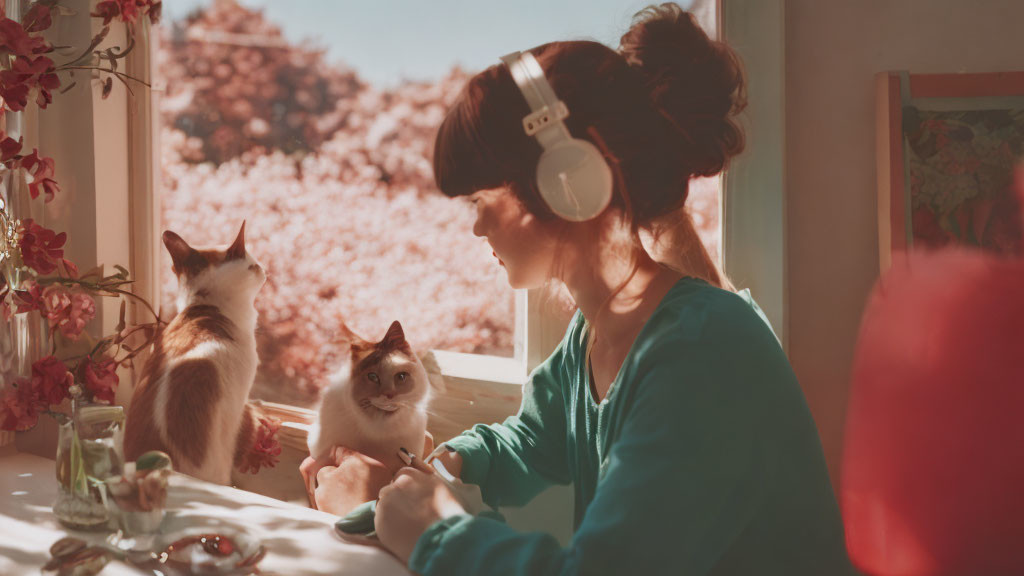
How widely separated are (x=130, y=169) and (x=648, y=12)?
106cm

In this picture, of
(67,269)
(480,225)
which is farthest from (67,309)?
(480,225)

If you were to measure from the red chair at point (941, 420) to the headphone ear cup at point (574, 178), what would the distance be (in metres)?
0.34

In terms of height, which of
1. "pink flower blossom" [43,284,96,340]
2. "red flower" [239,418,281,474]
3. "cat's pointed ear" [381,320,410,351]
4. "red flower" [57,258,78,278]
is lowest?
"red flower" [239,418,281,474]

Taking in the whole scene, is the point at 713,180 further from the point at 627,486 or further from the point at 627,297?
the point at 627,486

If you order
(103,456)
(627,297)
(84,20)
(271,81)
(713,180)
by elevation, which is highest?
(84,20)

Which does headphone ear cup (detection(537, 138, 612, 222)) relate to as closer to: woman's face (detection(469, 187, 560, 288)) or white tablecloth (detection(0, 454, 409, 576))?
woman's face (detection(469, 187, 560, 288))

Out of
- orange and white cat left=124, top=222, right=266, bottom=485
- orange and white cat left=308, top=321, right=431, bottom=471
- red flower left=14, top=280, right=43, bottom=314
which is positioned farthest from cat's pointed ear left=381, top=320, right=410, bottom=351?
red flower left=14, top=280, right=43, bottom=314

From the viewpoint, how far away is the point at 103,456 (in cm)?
103

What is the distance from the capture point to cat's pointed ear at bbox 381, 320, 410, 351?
109cm

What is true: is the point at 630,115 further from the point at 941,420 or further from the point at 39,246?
the point at 39,246

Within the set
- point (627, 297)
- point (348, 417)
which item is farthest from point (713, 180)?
point (348, 417)

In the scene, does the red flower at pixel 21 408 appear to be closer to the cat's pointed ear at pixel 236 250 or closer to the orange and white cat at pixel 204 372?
the orange and white cat at pixel 204 372

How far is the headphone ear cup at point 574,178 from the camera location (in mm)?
773

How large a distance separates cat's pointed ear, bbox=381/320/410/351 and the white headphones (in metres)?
0.40
